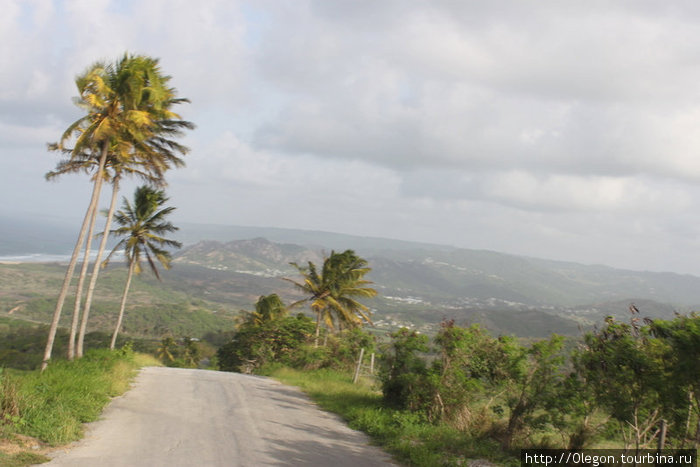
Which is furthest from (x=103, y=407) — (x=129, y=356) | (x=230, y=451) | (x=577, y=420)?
(x=577, y=420)

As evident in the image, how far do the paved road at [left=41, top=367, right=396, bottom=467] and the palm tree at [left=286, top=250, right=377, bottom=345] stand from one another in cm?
1553

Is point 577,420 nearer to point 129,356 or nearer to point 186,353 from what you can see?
point 129,356

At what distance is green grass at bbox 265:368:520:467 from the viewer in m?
8.07

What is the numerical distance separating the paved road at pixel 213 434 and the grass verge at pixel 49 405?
321mm

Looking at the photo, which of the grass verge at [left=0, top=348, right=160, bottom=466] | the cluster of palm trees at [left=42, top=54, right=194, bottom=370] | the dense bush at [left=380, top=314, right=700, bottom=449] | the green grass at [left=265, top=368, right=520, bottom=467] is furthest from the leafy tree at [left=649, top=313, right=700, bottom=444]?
the cluster of palm trees at [left=42, top=54, right=194, bottom=370]

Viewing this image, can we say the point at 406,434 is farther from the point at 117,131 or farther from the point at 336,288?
the point at 336,288

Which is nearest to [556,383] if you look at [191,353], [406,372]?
[406,372]

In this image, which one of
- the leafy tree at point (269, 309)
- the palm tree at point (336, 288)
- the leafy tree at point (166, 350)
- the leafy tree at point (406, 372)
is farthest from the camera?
the leafy tree at point (166, 350)

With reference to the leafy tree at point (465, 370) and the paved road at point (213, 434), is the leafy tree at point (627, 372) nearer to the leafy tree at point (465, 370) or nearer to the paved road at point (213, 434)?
the leafy tree at point (465, 370)

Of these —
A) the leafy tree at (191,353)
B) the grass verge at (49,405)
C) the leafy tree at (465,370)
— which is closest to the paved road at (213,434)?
the grass verge at (49,405)

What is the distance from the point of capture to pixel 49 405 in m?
8.13

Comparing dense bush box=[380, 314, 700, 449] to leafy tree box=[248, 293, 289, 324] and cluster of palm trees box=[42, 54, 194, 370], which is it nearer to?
cluster of palm trees box=[42, 54, 194, 370]

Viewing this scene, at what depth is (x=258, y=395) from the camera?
13.9m

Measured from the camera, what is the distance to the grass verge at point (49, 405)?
6590 mm
